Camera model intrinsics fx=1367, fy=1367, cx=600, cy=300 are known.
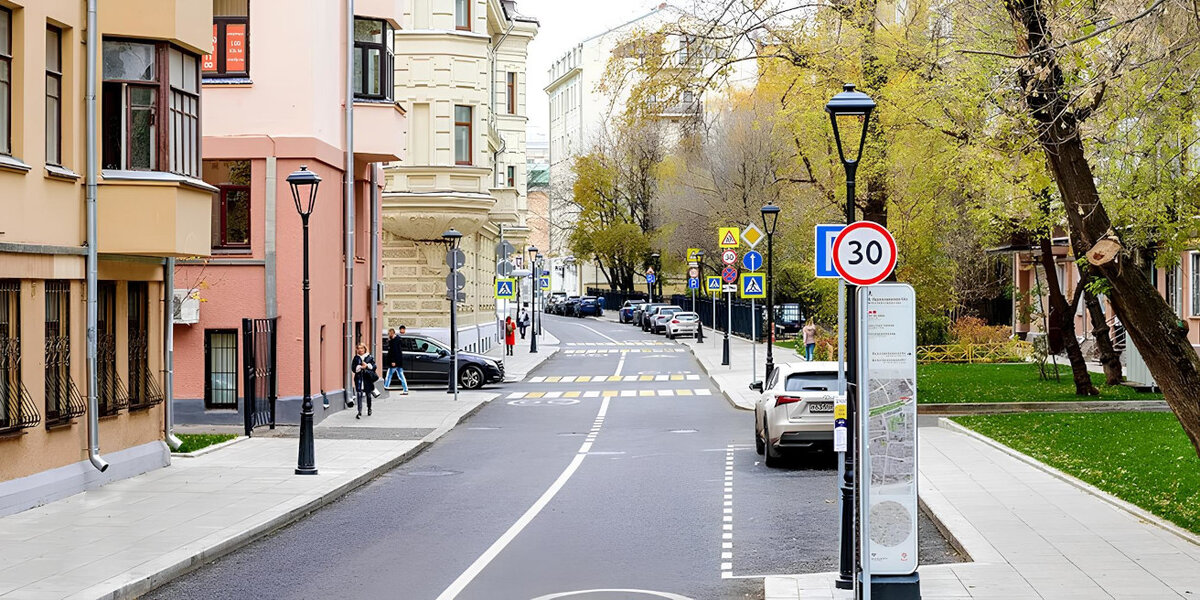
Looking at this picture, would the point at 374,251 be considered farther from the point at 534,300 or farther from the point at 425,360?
the point at 534,300

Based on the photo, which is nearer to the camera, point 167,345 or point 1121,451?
point 1121,451

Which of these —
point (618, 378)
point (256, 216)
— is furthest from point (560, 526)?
point (618, 378)

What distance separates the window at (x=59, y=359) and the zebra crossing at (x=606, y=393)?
19.2 metres

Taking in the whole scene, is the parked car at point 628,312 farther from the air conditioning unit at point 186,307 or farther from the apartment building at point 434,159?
the air conditioning unit at point 186,307

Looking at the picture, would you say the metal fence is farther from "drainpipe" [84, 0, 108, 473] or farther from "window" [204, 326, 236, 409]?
"drainpipe" [84, 0, 108, 473]

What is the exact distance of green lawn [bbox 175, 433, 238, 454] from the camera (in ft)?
75.5

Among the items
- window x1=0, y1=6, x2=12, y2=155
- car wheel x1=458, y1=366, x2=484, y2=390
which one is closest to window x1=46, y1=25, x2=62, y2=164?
window x1=0, y1=6, x2=12, y2=155

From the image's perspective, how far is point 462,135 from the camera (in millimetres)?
42719

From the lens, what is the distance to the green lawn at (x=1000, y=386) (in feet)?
96.5

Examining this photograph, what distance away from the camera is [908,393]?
33.1 feet

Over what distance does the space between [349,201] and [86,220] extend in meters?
12.2

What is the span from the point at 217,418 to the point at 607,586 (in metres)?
16.6

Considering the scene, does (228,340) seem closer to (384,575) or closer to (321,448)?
(321,448)

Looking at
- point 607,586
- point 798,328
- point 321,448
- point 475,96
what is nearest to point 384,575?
point 607,586
